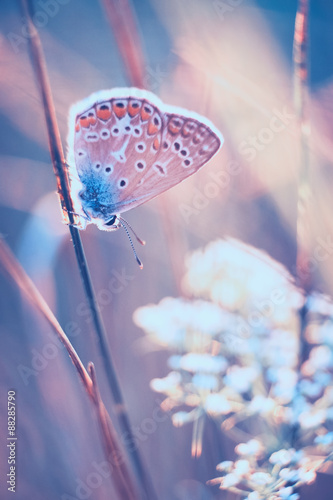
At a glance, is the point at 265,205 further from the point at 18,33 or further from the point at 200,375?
the point at 18,33

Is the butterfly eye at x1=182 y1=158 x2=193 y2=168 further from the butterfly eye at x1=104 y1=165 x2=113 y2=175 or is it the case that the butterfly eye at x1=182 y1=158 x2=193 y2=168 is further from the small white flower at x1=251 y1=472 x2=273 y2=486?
the small white flower at x1=251 y1=472 x2=273 y2=486

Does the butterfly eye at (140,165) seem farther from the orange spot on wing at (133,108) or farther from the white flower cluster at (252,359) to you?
the white flower cluster at (252,359)

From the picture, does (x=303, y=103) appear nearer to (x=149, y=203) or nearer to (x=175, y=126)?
(x=175, y=126)

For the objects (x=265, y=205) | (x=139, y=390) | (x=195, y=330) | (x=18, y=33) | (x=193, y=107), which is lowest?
(x=139, y=390)

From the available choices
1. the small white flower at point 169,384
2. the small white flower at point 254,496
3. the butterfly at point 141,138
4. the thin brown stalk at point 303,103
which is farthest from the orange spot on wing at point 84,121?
the small white flower at point 254,496

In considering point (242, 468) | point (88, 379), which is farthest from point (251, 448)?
point (88, 379)

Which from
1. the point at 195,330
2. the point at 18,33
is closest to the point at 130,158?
the point at 195,330

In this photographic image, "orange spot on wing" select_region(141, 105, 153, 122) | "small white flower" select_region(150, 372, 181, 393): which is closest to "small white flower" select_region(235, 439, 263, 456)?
"small white flower" select_region(150, 372, 181, 393)
